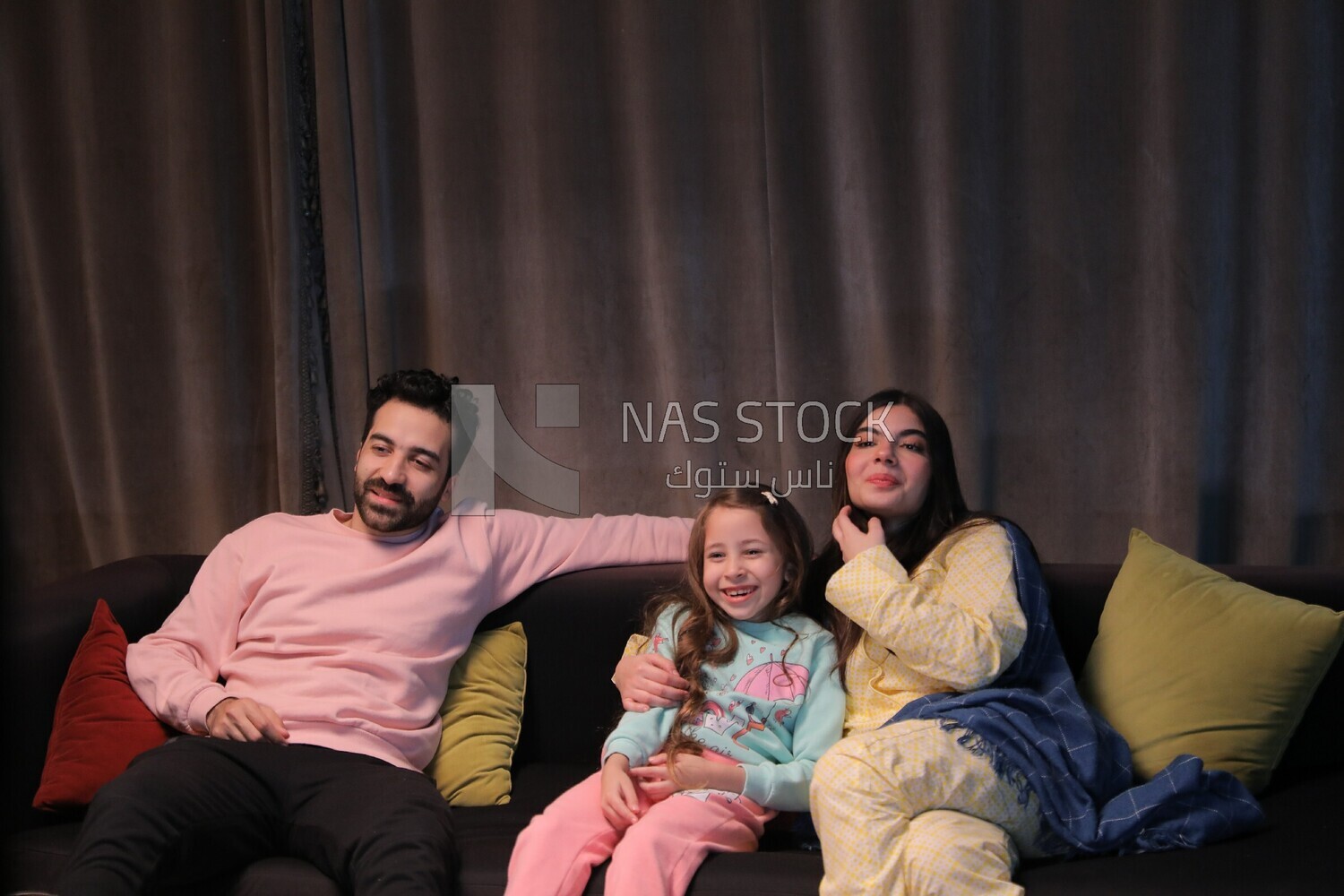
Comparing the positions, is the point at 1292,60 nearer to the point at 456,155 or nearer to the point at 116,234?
the point at 456,155

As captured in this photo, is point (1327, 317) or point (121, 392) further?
point (121, 392)

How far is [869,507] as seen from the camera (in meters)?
1.88

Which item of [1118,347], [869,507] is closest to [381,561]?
[869,507]

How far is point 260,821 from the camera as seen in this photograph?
5.51ft

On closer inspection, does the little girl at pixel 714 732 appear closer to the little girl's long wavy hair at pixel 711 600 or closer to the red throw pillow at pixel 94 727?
the little girl's long wavy hair at pixel 711 600

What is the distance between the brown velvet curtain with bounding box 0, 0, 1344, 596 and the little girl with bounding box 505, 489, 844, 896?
83 centimetres

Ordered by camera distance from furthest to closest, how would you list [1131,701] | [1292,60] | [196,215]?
[196,215], [1292,60], [1131,701]

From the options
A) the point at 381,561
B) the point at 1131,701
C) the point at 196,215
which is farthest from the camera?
the point at 196,215

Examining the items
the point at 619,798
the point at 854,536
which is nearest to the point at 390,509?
the point at 619,798

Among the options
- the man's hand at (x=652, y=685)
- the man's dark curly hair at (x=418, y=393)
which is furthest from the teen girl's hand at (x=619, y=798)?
the man's dark curly hair at (x=418, y=393)

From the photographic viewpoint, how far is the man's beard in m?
2.02

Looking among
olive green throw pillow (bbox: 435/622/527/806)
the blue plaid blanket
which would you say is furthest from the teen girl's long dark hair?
olive green throw pillow (bbox: 435/622/527/806)

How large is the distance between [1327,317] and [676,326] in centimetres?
140

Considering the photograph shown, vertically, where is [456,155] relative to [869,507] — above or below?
above
